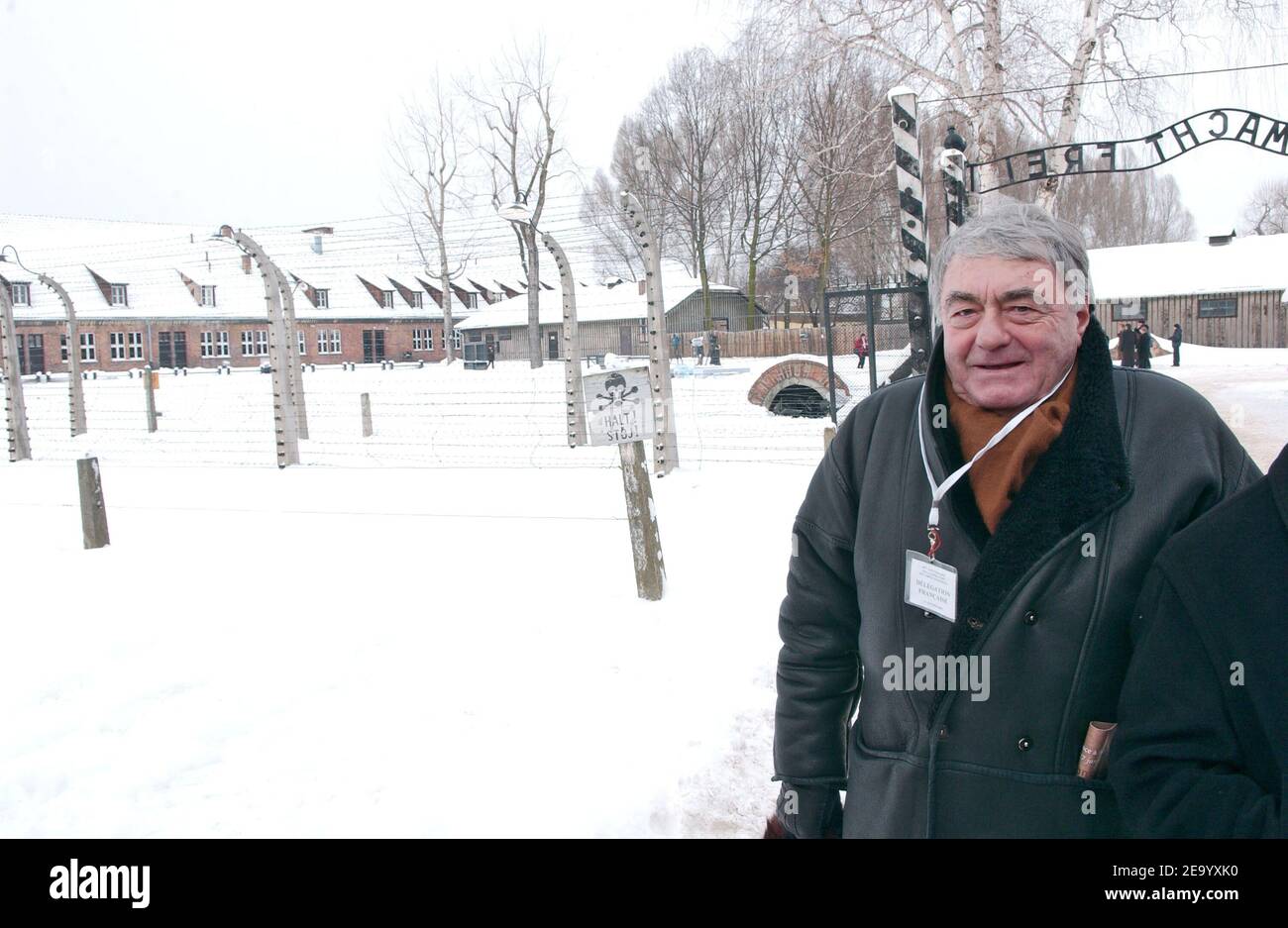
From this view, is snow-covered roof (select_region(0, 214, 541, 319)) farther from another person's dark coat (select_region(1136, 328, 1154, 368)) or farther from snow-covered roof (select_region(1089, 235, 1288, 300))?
snow-covered roof (select_region(1089, 235, 1288, 300))

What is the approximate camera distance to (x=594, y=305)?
154 ft

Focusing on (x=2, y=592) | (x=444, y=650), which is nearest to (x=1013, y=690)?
(x=444, y=650)

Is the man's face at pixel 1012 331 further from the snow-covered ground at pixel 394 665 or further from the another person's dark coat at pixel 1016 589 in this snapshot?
the snow-covered ground at pixel 394 665

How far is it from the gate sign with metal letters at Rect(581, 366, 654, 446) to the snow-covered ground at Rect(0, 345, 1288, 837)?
3.11 feet

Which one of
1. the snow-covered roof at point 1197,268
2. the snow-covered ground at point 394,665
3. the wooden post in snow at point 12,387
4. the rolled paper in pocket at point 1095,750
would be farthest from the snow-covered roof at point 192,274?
the rolled paper in pocket at point 1095,750

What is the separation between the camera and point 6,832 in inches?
135

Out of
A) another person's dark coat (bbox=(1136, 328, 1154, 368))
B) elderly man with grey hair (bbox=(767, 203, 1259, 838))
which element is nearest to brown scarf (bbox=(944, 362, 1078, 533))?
elderly man with grey hair (bbox=(767, 203, 1259, 838))

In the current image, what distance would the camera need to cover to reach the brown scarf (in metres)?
1.95

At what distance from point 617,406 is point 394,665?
1.90 metres

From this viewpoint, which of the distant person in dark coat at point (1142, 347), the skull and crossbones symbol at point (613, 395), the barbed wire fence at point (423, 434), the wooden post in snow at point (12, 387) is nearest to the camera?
the skull and crossbones symbol at point (613, 395)

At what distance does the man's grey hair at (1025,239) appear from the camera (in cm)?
196
